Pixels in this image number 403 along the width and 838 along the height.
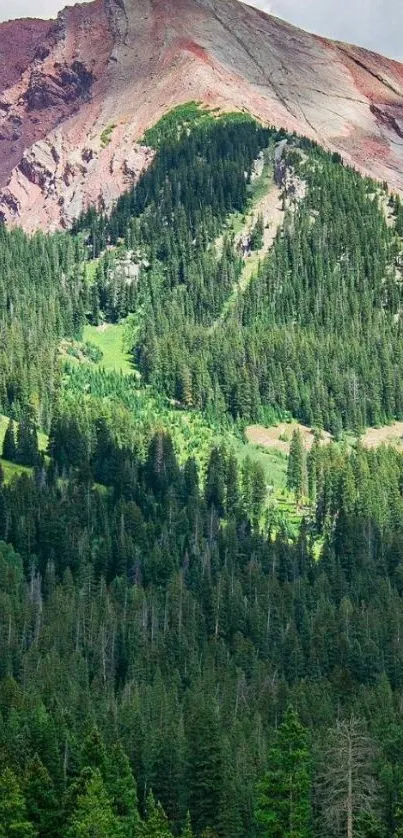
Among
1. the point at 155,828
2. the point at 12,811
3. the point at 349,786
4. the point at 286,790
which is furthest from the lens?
the point at 286,790

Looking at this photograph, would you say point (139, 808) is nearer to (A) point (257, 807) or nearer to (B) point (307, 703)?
(A) point (257, 807)

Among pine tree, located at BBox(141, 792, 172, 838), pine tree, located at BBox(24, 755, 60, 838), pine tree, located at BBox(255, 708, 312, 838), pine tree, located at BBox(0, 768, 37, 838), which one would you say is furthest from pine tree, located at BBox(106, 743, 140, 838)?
pine tree, located at BBox(255, 708, 312, 838)

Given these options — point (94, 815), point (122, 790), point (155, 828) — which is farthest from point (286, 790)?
point (122, 790)

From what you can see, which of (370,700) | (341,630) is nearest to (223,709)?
(370,700)

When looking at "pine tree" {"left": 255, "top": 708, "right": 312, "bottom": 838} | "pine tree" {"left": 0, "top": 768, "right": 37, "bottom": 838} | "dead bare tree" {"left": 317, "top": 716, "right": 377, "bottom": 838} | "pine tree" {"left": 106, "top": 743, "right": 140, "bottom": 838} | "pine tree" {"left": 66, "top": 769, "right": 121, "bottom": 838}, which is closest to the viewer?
"dead bare tree" {"left": 317, "top": 716, "right": 377, "bottom": 838}

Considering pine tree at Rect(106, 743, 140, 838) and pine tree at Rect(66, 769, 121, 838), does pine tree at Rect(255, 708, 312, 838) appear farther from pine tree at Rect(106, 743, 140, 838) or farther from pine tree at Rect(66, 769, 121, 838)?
pine tree at Rect(106, 743, 140, 838)

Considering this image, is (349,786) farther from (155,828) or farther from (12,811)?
(12,811)

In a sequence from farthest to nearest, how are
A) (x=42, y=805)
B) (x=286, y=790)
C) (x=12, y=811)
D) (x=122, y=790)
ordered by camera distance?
(x=122, y=790)
(x=42, y=805)
(x=286, y=790)
(x=12, y=811)

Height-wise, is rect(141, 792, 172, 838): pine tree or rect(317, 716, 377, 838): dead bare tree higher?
rect(317, 716, 377, 838): dead bare tree

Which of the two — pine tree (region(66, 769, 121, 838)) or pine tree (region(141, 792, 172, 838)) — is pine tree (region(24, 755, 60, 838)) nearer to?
pine tree (region(66, 769, 121, 838))

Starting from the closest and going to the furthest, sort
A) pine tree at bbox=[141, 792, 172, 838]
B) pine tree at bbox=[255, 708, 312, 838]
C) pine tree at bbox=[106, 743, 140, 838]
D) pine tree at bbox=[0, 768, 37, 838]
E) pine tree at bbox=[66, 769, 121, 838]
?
1. pine tree at bbox=[141, 792, 172, 838]
2. pine tree at bbox=[66, 769, 121, 838]
3. pine tree at bbox=[0, 768, 37, 838]
4. pine tree at bbox=[255, 708, 312, 838]
5. pine tree at bbox=[106, 743, 140, 838]

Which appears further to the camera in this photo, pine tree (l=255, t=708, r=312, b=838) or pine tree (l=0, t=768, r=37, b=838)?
pine tree (l=255, t=708, r=312, b=838)

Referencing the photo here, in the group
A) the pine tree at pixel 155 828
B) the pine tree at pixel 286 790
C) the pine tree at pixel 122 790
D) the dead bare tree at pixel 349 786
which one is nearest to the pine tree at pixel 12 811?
the pine tree at pixel 155 828

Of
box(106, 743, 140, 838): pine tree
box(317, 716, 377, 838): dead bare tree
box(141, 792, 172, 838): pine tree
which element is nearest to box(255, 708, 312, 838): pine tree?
box(317, 716, 377, 838): dead bare tree
